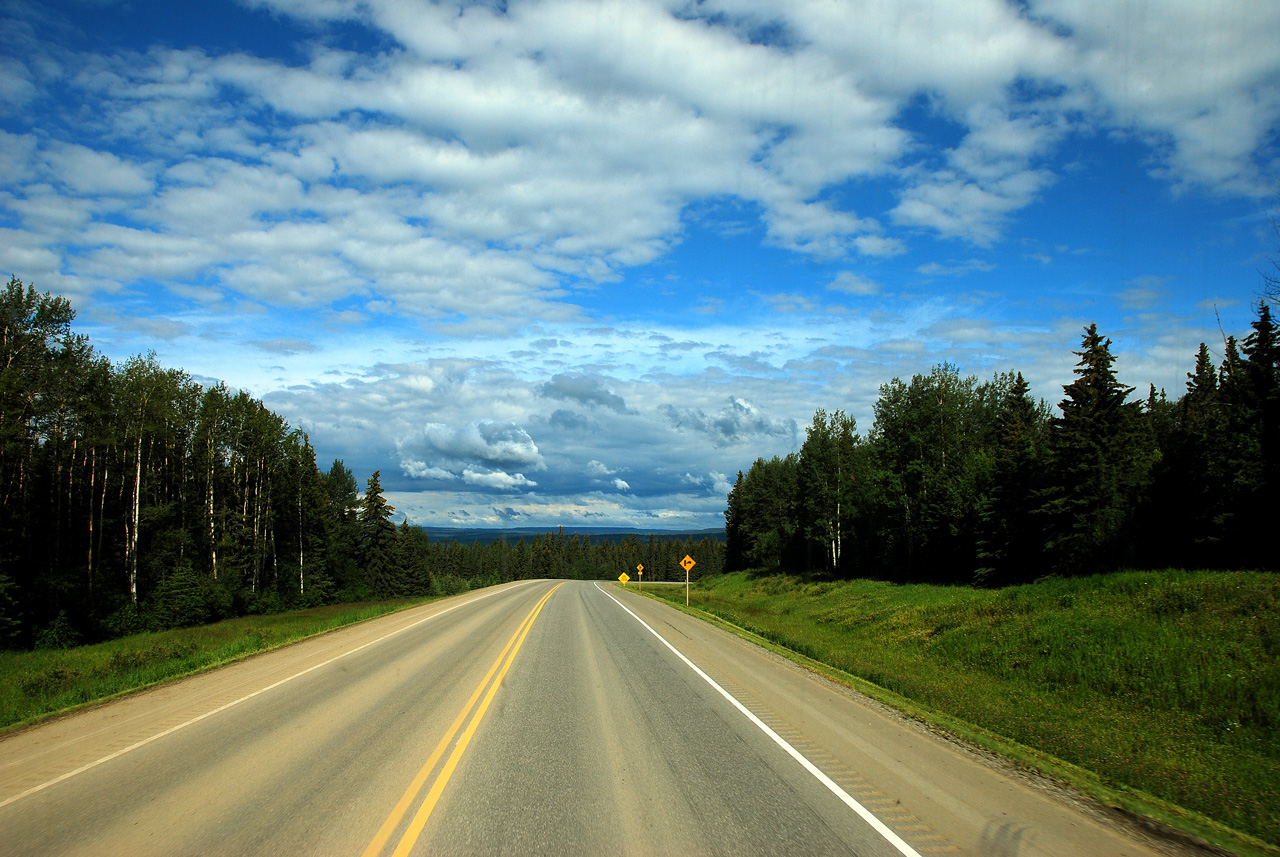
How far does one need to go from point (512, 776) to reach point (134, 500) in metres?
38.2

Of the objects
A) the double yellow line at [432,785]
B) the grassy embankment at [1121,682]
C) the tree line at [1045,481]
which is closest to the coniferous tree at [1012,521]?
the tree line at [1045,481]

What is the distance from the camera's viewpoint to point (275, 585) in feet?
171

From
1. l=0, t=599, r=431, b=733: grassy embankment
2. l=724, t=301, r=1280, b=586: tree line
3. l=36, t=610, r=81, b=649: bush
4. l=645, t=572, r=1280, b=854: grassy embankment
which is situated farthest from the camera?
l=36, t=610, r=81, b=649: bush

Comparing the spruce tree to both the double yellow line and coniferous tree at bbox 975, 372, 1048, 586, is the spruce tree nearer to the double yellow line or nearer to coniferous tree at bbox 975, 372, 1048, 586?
coniferous tree at bbox 975, 372, 1048, 586

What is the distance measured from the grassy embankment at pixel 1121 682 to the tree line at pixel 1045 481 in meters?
7.85

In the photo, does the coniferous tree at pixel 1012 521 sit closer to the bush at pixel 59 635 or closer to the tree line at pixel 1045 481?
the tree line at pixel 1045 481

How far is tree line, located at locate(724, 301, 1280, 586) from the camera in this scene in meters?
23.9

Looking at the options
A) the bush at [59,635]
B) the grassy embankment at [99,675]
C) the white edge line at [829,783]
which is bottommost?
the bush at [59,635]

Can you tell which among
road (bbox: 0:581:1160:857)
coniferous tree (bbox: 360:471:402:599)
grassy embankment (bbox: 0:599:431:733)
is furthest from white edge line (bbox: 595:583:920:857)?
coniferous tree (bbox: 360:471:402:599)

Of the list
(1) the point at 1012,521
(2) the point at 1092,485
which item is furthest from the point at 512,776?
(1) the point at 1012,521

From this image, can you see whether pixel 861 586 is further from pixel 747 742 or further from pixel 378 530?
pixel 378 530

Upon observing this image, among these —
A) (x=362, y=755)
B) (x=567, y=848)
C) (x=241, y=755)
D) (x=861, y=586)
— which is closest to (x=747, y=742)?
(x=567, y=848)

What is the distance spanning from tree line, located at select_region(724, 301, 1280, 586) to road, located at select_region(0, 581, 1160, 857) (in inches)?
839

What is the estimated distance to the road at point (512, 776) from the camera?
5.07 meters
